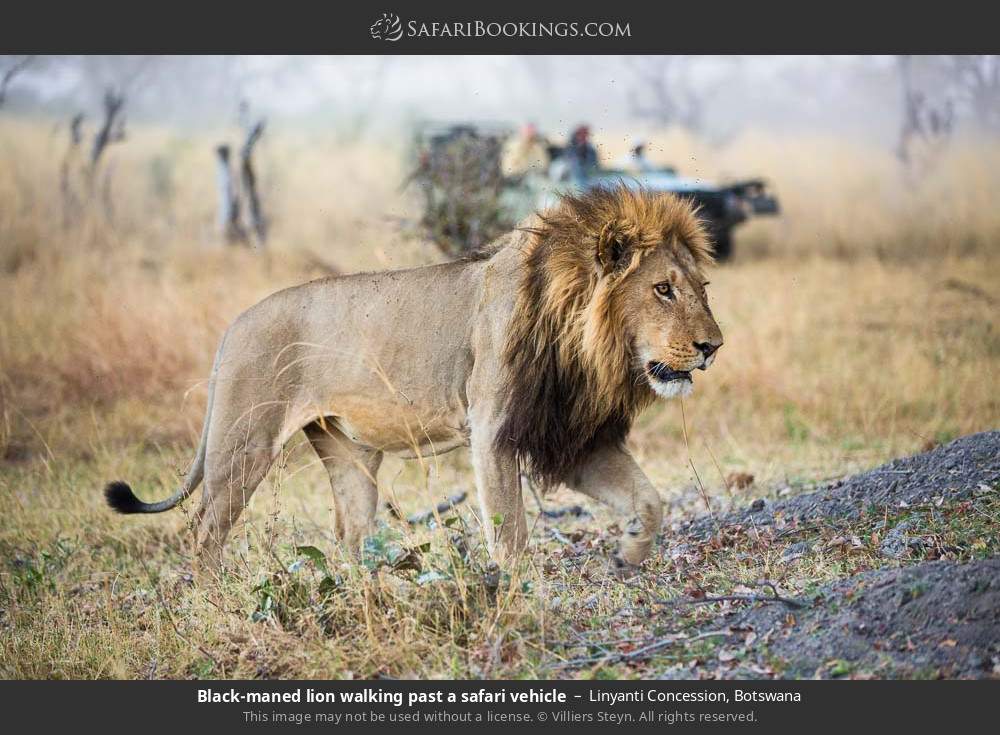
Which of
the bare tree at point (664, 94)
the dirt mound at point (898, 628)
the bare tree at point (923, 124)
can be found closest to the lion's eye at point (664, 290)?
the dirt mound at point (898, 628)

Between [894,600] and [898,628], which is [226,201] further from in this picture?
[898,628]

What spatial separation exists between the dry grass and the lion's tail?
0.11 m

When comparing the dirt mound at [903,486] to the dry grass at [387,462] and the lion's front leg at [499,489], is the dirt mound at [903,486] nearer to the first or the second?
the dry grass at [387,462]

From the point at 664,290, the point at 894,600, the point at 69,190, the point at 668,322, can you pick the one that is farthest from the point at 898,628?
the point at 69,190

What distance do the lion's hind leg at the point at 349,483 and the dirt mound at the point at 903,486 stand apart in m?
1.46

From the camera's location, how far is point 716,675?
403 cm

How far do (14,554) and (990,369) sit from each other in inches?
261

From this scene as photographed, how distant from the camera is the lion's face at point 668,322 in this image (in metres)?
4.66

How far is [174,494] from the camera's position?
5629mm

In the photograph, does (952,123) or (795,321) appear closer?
(795,321)

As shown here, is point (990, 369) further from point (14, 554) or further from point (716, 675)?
point (14, 554)

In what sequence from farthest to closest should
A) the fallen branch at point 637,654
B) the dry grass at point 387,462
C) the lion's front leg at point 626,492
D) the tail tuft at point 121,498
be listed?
the tail tuft at point 121,498
the lion's front leg at point 626,492
the dry grass at point 387,462
the fallen branch at point 637,654

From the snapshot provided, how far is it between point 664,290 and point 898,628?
147 centimetres

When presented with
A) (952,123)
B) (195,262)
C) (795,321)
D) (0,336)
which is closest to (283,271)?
(195,262)
